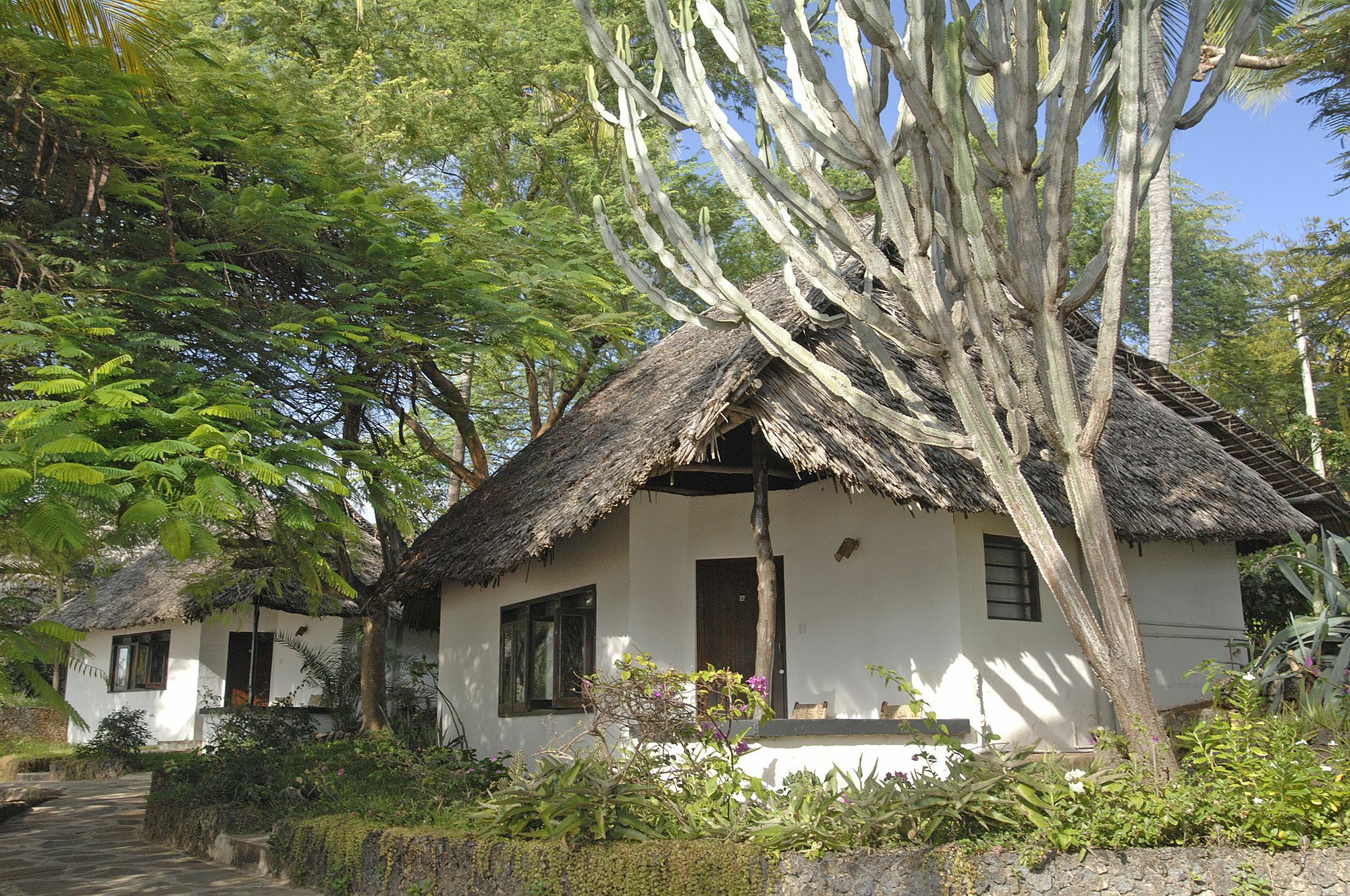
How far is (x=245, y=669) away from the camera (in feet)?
66.7

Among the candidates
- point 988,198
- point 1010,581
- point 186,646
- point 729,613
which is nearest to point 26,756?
point 186,646

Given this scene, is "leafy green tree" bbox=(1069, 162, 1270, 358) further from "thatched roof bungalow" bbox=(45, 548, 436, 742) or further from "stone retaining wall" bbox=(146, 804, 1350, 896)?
"stone retaining wall" bbox=(146, 804, 1350, 896)

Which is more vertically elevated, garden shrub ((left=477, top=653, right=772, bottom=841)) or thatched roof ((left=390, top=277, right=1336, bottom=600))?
thatched roof ((left=390, top=277, right=1336, bottom=600))

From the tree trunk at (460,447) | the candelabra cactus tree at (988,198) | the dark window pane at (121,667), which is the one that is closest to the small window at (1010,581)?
the candelabra cactus tree at (988,198)

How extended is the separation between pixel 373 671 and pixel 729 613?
16.3 ft

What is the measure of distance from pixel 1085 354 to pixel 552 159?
28.6 ft

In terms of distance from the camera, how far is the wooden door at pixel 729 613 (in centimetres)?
1042

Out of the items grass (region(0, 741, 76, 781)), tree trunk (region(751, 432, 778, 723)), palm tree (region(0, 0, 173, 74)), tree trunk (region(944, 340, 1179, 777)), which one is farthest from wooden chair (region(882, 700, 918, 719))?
grass (region(0, 741, 76, 781))

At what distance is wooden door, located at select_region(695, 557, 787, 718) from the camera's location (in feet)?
34.2

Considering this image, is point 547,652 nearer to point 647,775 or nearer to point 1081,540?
point 647,775

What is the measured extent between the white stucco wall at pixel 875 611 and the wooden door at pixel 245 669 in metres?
10.3

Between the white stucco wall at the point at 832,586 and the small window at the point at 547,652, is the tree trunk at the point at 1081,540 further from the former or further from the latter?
the small window at the point at 547,652

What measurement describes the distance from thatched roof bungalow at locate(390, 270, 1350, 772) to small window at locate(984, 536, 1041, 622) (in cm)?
2

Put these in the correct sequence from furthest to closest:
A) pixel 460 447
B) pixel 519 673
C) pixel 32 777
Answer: pixel 460 447 → pixel 32 777 → pixel 519 673
